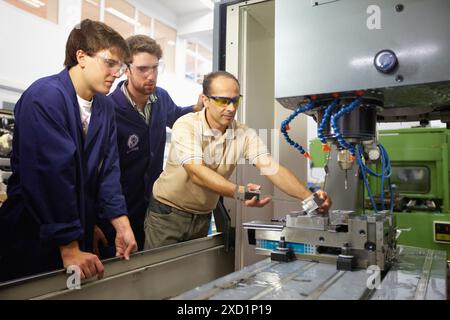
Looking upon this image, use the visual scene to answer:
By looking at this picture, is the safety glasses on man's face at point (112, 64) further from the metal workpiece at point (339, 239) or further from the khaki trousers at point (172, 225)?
the metal workpiece at point (339, 239)

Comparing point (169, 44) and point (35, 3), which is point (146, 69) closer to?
point (35, 3)

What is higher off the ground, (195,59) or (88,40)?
(195,59)

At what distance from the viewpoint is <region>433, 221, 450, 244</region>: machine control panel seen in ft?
5.64

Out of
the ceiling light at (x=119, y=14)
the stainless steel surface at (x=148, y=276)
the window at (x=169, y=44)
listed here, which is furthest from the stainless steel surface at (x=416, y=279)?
the window at (x=169, y=44)

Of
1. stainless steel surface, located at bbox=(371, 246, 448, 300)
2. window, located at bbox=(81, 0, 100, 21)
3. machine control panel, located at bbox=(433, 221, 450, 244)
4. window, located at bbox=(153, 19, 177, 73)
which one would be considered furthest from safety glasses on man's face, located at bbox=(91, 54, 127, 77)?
window, located at bbox=(153, 19, 177, 73)

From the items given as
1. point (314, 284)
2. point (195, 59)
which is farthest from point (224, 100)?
point (195, 59)

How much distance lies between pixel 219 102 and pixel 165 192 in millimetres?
482

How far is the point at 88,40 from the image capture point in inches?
45.8

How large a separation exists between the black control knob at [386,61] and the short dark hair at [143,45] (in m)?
1.19

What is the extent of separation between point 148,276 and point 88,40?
2.71ft

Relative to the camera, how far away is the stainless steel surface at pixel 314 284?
2.28 feet

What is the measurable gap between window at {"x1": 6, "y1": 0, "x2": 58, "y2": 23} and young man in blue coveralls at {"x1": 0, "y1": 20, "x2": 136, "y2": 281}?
167 cm

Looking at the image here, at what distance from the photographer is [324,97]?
978 millimetres

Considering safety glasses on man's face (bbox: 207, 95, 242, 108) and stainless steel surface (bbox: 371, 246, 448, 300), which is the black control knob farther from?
safety glasses on man's face (bbox: 207, 95, 242, 108)
